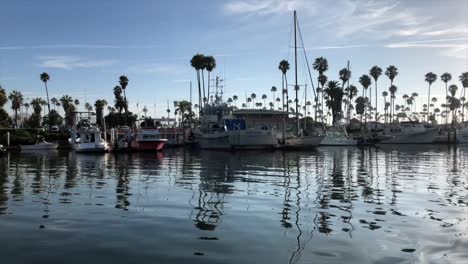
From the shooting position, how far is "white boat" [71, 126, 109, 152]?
69000 mm

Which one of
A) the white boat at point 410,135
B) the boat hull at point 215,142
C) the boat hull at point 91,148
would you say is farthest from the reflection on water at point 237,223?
the white boat at point 410,135

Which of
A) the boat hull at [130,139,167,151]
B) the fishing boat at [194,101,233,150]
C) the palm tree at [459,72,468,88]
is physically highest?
the palm tree at [459,72,468,88]

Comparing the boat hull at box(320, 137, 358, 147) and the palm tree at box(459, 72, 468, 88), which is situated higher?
the palm tree at box(459, 72, 468, 88)

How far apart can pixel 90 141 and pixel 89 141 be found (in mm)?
153

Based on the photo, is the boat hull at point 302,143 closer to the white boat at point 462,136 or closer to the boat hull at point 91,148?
the boat hull at point 91,148

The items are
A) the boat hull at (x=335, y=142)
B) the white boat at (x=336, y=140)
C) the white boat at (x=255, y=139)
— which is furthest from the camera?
the white boat at (x=336, y=140)

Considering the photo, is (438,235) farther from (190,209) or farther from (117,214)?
(117,214)

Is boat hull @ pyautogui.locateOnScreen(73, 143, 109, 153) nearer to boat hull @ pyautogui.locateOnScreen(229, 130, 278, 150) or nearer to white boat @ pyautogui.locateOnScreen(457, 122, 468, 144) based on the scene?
boat hull @ pyautogui.locateOnScreen(229, 130, 278, 150)

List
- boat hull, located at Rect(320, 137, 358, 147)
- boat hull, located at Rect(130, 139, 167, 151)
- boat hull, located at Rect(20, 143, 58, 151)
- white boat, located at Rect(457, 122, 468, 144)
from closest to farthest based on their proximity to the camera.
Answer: boat hull, located at Rect(130, 139, 167, 151) < boat hull, located at Rect(20, 143, 58, 151) < boat hull, located at Rect(320, 137, 358, 147) < white boat, located at Rect(457, 122, 468, 144)

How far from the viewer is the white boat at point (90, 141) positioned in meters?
69.0

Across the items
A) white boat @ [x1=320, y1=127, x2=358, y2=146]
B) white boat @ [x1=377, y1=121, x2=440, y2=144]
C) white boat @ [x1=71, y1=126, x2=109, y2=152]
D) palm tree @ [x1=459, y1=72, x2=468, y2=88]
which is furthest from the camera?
palm tree @ [x1=459, y1=72, x2=468, y2=88]

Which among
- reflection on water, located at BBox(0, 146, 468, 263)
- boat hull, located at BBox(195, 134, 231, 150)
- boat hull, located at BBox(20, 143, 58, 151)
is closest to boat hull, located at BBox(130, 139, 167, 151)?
boat hull, located at BBox(195, 134, 231, 150)

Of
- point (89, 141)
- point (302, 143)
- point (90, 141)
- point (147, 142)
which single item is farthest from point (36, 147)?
point (302, 143)

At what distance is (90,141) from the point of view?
7131 centimetres
